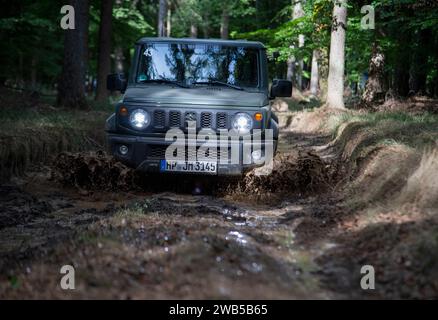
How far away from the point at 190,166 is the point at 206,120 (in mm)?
654

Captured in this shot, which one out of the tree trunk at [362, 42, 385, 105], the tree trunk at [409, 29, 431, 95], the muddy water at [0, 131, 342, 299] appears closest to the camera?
the muddy water at [0, 131, 342, 299]

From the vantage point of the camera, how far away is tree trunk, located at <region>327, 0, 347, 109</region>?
15484mm

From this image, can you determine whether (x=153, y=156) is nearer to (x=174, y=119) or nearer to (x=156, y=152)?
(x=156, y=152)

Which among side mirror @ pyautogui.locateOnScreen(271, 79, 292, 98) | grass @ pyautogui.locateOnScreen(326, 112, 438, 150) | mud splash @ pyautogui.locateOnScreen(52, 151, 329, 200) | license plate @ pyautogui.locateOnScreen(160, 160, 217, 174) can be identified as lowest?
mud splash @ pyautogui.locateOnScreen(52, 151, 329, 200)

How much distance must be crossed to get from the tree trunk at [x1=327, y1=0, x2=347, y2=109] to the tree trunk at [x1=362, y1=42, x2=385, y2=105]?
1751mm

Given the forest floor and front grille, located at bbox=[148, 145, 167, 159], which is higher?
front grille, located at bbox=[148, 145, 167, 159]

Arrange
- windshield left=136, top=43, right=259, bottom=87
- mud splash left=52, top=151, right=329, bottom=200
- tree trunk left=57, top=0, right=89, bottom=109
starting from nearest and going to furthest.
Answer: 1. mud splash left=52, top=151, right=329, bottom=200
2. windshield left=136, top=43, right=259, bottom=87
3. tree trunk left=57, top=0, right=89, bottom=109

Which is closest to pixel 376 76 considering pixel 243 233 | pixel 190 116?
pixel 190 116

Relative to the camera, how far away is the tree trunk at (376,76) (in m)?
17.4

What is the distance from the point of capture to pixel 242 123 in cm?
702

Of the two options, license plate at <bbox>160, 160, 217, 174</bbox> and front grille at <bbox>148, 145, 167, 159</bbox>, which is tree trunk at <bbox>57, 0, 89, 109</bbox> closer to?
front grille at <bbox>148, 145, 167, 159</bbox>

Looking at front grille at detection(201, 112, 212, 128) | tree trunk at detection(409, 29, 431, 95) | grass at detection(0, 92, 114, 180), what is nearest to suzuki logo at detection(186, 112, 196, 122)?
front grille at detection(201, 112, 212, 128)

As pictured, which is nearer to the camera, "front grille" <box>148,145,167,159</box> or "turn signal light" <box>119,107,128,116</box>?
"front grille" <box>148,145,167,159</box>
